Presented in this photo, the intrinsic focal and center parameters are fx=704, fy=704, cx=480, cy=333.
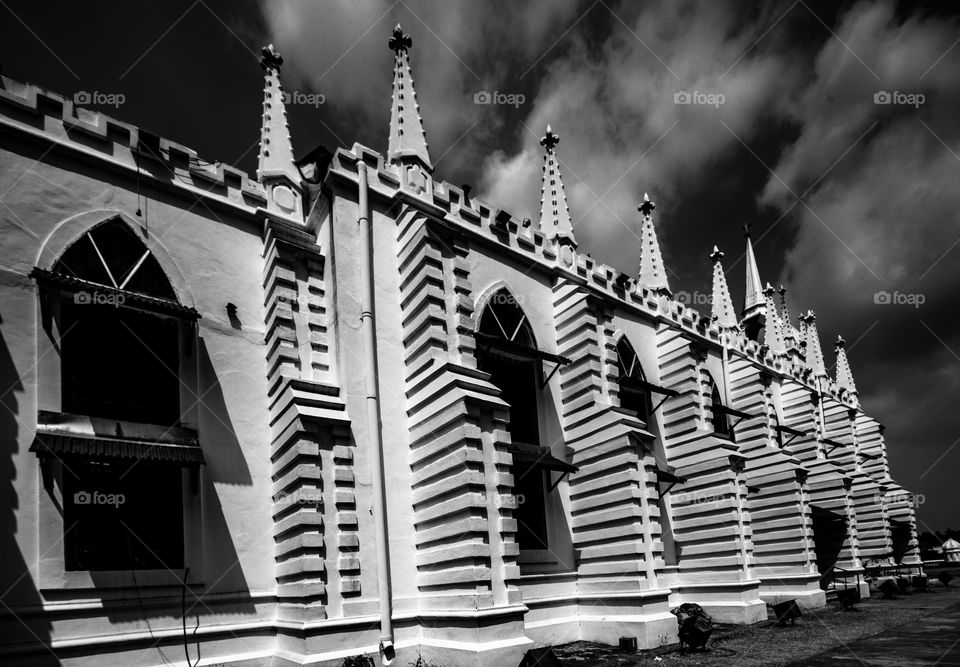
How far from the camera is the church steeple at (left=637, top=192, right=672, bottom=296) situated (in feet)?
94.1

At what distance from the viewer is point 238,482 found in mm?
14227

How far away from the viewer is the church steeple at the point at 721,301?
3394 cm

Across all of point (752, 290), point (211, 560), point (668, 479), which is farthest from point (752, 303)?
point (211, 560)

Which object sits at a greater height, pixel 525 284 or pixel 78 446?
pixel 525 284

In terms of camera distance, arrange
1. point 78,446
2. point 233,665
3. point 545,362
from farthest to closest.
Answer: point 545,362 < point 233,665 < point 78,446

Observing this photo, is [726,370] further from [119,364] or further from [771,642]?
[119,364]

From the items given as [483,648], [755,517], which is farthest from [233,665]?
[755,517]

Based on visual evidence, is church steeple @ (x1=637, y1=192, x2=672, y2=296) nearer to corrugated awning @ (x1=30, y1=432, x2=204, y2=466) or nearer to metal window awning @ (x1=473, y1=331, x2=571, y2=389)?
metal window awning @ (x1=473, y1=331, x2=571, y2=389)

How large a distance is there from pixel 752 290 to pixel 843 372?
11.8 metres

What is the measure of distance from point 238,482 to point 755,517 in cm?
2148

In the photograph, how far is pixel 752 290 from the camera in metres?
42.9

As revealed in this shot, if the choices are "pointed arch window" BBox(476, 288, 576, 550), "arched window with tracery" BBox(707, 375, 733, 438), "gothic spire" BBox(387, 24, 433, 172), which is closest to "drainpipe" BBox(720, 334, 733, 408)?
"arched window with tracery" BBox(707, 375, 733, 438)

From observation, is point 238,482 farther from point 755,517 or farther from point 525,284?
point 755,517

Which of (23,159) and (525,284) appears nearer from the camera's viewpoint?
(23,159)
